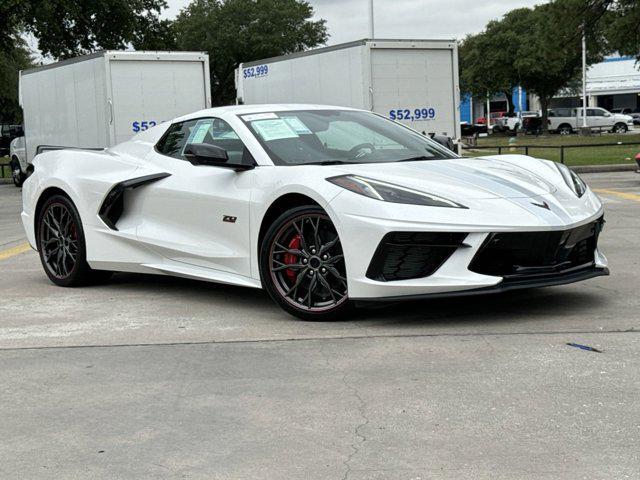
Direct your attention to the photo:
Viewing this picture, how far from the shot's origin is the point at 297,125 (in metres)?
6.52

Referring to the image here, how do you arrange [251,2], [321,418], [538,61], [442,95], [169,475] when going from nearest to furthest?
[169,475] < [321,418] < [442,95] < [538,61] < [251,2]

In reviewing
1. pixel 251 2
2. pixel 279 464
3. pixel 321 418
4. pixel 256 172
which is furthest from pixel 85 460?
pixel 251 2

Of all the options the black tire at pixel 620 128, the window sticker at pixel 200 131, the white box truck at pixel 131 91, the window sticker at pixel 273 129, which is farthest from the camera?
the black tire at pixel 620 128

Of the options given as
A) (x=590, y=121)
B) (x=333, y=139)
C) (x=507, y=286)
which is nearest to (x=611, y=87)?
(x=590, y=121)

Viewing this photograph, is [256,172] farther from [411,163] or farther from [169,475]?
[169,475]

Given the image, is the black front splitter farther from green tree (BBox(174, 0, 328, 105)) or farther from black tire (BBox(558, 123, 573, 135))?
green tree (BBox(174, 0, 328, 105))

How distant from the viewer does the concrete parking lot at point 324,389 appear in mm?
3432

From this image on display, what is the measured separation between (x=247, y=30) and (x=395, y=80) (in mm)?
53220

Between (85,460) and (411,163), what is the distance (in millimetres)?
3284

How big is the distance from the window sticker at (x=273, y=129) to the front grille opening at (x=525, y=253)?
166 centimetres

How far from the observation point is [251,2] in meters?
70.2

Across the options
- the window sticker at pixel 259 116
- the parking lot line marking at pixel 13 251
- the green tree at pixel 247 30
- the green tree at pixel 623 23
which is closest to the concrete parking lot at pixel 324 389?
the window sticker at pixel 259 116

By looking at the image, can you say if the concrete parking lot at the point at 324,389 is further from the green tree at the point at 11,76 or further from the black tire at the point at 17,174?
the green tree at the point at 11,76

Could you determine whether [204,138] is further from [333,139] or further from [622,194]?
[622,194]
